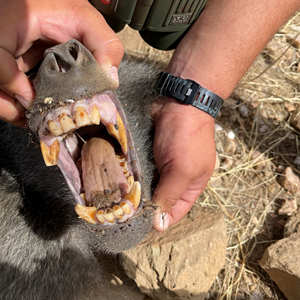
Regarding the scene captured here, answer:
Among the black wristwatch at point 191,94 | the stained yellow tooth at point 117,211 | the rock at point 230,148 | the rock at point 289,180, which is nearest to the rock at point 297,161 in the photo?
the rock at point 289,180

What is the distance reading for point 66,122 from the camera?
151 cm

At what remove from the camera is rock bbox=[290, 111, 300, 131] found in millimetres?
3243

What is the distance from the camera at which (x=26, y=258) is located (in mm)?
2191

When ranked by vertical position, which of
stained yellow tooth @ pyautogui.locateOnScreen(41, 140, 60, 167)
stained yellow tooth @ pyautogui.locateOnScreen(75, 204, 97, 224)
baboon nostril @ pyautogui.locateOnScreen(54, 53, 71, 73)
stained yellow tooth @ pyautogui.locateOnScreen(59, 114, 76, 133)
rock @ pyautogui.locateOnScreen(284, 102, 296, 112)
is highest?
baboon nostril @ pyautogui.locateOnScreen(54, 53, 71, 73)

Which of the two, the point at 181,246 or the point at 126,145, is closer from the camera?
the point at 126,145

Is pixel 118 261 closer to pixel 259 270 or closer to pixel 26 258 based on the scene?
pixel 26 258

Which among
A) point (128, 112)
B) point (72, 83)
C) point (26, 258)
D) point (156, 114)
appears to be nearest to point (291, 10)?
point (156, 114)

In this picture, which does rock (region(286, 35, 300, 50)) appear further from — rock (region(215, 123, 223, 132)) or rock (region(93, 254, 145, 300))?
rock (region(93, 254, 145, 300))

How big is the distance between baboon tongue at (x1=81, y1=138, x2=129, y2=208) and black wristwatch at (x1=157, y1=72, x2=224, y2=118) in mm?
599

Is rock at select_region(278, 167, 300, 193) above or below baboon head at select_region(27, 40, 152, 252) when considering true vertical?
below

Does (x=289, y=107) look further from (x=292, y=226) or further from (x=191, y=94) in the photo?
(x=191, y=94)

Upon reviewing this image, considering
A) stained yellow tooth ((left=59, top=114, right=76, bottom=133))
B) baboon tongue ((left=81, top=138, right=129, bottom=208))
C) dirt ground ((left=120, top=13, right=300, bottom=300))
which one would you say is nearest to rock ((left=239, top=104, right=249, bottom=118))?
dirt ground ((left=120, top=13, right=300, bottom=300))

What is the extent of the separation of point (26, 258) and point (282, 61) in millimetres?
3445

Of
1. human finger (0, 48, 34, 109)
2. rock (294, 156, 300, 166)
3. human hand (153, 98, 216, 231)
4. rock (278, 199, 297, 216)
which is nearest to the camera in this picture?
human finger (0, 48, 34, 109)
